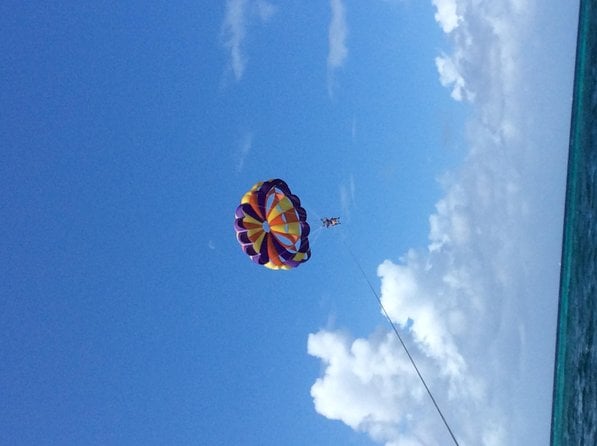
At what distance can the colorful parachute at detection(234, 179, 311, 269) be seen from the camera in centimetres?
2100

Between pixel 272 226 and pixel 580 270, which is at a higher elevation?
pixel 272 226

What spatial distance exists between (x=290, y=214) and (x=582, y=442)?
14.9 meters

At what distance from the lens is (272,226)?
842 inches

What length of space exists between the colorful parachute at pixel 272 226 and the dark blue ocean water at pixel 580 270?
11665 mm

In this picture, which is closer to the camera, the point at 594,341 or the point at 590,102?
the point at 594,341

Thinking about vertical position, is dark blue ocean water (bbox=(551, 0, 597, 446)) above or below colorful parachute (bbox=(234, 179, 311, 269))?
below

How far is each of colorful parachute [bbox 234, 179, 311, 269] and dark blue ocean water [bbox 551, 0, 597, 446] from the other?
459 inches

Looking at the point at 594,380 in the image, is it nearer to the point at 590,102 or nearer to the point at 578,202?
the point at 578,202

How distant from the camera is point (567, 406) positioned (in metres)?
19.5

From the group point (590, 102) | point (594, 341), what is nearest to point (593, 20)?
point (590, 102)

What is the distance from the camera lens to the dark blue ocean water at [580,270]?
1828 centimetres

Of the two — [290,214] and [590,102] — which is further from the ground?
[290,214]

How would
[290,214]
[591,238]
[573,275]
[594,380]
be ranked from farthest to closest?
[290,214] < [573,275] < [591,238] < [594,380]

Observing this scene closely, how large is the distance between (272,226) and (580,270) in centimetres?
1333
